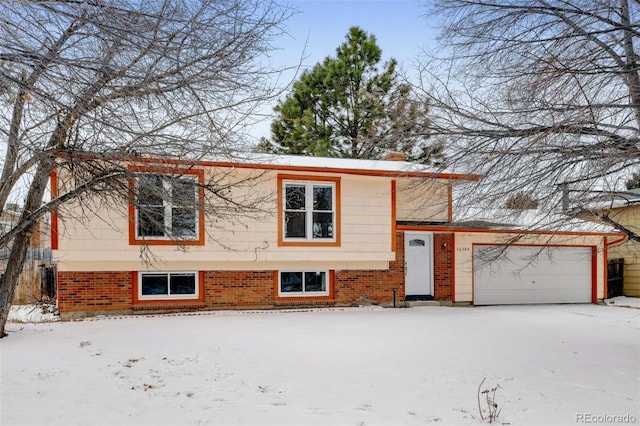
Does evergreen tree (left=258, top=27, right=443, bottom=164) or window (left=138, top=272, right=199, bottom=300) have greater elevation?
evergreen tree (left=258, top=27, right=443, bottom=164)

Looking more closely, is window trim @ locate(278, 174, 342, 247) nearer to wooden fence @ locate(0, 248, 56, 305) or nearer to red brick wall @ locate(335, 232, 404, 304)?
red brick wall @ locate(335, 232, 404, 304)

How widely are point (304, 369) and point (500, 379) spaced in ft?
8.26

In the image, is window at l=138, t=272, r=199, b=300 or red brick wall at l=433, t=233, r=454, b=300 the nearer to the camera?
window at l=138, t=272, r=199, b=300

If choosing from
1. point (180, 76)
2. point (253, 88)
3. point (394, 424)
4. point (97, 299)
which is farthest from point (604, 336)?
point (97, 299)

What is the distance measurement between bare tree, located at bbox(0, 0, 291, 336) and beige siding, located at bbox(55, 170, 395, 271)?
→ 10.4 feet

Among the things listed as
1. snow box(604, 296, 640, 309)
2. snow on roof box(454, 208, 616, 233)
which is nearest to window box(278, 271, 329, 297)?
snow on roof box(454, 208, 616, 233)

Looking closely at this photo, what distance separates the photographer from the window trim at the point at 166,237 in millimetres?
6566

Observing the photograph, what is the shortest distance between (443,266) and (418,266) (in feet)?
2.34

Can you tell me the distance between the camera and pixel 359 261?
12.2m

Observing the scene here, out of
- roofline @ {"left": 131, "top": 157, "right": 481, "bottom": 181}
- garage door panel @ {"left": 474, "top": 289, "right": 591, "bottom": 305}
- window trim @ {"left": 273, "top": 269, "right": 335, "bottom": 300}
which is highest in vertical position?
roofline @ {"left": 131, "top": 157, "right": 481, "bottom": 181}

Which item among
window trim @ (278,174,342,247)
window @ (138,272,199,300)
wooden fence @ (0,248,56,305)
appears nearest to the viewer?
window @ (138,272,199,300)

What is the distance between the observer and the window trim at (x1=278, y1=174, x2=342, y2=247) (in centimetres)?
1117

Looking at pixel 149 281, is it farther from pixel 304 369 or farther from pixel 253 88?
pixel 253 88

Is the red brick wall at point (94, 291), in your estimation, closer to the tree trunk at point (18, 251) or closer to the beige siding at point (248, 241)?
the beige siding at point (248, 241)
